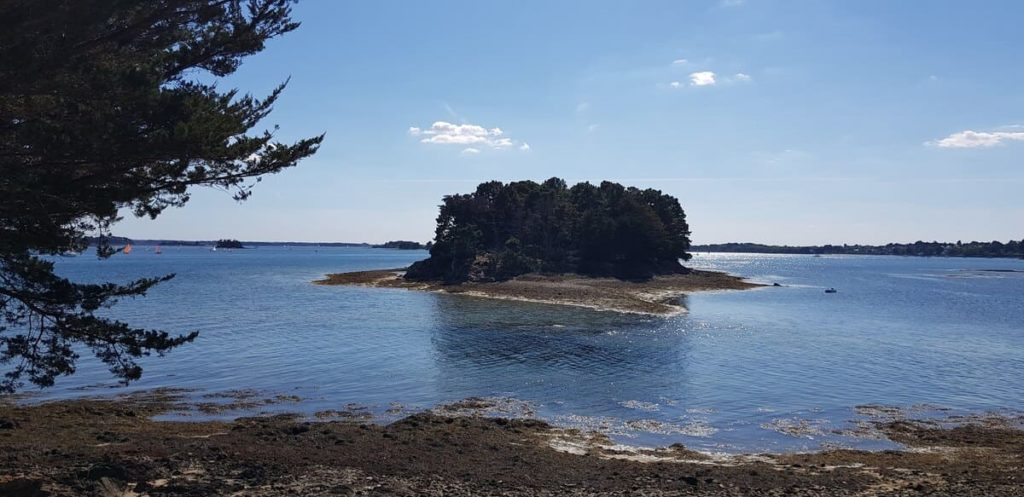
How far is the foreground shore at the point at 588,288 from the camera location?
63.1 meters

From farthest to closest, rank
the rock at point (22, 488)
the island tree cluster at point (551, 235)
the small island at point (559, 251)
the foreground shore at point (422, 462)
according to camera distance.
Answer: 1. the island tree cluster at point (551, 235)
2. the small island at point (559, 251)
3. the foreground shore at point (422, 462)
4. the rock at point (22, 488)

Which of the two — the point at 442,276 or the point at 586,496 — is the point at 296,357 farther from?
the point at 442,276

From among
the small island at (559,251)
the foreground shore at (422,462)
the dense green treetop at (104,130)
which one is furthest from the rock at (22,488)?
the small island at (559,251)

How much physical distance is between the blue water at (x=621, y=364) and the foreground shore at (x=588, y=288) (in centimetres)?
509

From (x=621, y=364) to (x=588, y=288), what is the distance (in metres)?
43.1

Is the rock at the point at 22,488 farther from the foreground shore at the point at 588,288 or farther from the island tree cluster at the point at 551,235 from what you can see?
the island tree cluster at the point at 551,235

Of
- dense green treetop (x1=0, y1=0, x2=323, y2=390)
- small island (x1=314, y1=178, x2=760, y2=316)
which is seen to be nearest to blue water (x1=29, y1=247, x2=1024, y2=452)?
dense green treetop (x1=0, y1=0, x2=323, y2=390)

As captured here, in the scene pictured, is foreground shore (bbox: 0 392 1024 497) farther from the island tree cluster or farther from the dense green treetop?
the island tree cluster

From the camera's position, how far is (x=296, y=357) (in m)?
32.8

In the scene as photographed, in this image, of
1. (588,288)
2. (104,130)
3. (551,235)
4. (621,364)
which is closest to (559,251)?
(551,235)

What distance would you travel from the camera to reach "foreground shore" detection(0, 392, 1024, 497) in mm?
13125

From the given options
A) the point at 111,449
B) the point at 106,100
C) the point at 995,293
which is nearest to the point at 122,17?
the point at 106,100

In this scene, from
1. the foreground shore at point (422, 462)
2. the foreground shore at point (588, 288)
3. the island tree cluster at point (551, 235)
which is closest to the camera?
the foreground shore at point (422, 462)

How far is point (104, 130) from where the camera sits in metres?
12.4
